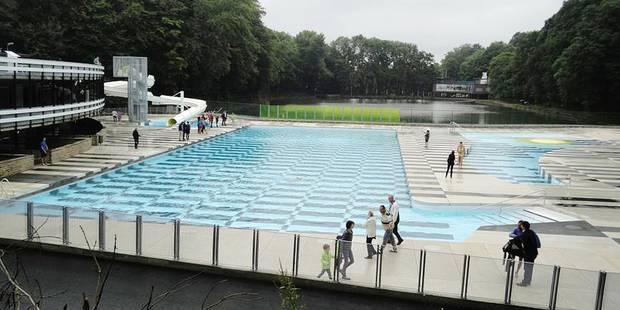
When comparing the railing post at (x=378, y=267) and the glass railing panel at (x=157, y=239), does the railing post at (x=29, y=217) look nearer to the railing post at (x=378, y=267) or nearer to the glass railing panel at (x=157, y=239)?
the glass railing panel at (x=157, y=239)

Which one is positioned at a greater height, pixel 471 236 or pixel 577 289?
pixel 577 289

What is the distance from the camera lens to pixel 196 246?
1218 centimetres

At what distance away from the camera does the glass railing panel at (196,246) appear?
12.0m

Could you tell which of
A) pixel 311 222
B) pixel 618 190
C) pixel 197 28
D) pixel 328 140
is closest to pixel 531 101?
pixel 197 28

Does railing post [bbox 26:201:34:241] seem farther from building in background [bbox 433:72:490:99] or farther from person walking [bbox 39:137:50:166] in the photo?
building in background [bbox 433:72:490:99]

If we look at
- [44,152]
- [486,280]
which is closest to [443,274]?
[486,280]

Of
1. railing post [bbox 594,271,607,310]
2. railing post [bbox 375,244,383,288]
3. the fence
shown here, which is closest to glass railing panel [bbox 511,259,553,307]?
the fence

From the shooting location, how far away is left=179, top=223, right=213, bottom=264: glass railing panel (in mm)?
11969

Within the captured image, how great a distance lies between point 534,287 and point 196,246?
7.10m

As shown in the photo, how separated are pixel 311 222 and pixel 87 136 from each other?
763 inches

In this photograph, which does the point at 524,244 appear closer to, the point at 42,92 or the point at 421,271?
the point at 421,271

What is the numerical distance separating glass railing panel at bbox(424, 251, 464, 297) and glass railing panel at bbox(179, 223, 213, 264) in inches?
185

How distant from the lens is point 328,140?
4216 centimetres

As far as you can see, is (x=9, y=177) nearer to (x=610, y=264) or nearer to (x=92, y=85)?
(x=92, y=85)
